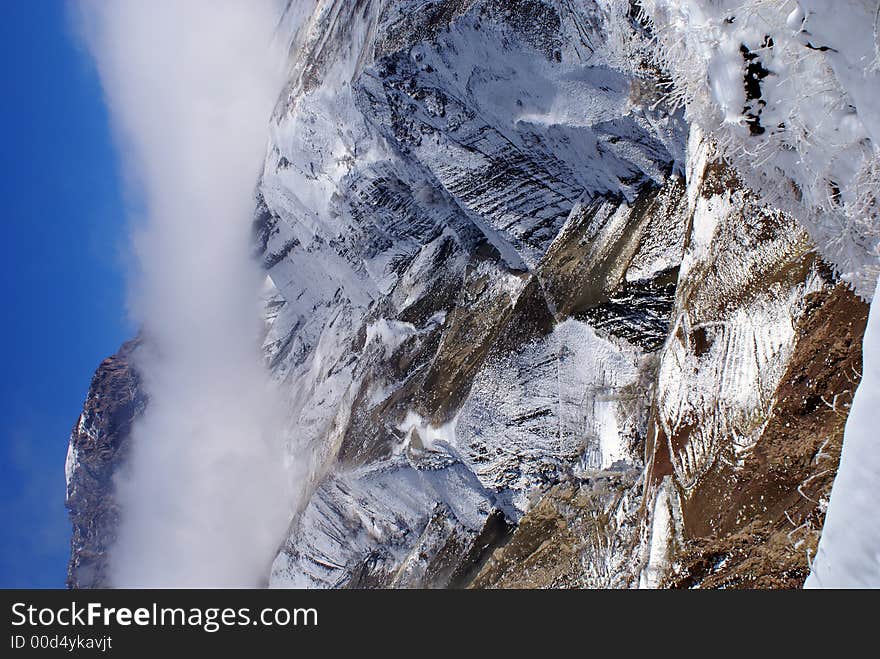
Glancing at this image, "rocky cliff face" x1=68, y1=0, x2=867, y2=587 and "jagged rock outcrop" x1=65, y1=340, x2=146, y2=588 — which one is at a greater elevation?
"jagged rock outcrop" x1=65, y1=340, x2=146, y2=588

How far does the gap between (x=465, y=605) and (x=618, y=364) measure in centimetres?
514

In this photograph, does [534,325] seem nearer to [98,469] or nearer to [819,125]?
[819,125]

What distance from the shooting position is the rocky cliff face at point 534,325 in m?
4.98

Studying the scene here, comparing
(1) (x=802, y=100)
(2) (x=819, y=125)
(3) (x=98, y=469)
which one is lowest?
(2) (x=819, y=125)

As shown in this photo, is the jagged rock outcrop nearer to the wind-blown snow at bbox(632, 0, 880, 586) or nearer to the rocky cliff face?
the rocky cliff face

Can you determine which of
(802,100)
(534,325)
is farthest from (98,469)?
(802,100)

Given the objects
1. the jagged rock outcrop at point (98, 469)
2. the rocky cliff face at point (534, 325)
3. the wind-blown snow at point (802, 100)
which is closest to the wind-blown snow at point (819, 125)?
the wind-blown snow at point (802, 100)

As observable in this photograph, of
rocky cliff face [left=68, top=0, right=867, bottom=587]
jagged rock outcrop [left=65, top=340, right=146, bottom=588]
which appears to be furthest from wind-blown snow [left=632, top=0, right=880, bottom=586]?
jagged rock outcrop [left=65, top=340, right=146, bottom=588]

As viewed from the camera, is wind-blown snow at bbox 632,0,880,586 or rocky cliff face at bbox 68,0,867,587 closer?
wind-blown snow at bbox 632,0,880,586

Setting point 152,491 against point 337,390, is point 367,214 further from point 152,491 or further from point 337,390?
point 152,491

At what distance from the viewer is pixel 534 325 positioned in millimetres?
9539

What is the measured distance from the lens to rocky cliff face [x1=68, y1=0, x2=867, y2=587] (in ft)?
16.3

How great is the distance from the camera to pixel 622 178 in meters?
9.12

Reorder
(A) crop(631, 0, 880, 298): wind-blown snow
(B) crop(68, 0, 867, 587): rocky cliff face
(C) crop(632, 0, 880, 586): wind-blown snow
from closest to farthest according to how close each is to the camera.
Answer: (C) crop(632, 0, 880, 586): wind-blown snow
(A) crop(631, 0, 880, 298): wind-blown snow
(B) crop(68, 0, 867, 587): rocky cliff face
